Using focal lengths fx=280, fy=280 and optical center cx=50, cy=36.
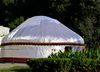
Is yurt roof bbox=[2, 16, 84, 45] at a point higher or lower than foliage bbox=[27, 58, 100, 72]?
higher

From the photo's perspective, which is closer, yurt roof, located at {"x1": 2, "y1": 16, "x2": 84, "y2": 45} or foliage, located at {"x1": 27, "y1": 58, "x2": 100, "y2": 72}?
foliage, located at {"x1": 27, "y1": 58, "x2": 100, "y2": 72}

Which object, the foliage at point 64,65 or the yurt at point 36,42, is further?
the yurt at point 36,42

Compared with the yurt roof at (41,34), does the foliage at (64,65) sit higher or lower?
lower

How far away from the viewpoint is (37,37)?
906 inches

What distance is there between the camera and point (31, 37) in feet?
75.6

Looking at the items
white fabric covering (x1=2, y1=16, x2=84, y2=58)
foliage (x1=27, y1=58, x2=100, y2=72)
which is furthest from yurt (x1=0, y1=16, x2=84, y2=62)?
foliage (x1=27, y1=58, x2=100, y2=72)

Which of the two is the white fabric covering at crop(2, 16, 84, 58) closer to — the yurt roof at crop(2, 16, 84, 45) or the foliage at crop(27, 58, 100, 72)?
the yurt roof at crop(2, 16, 84, 45)

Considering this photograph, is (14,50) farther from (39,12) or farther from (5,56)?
(39,12)

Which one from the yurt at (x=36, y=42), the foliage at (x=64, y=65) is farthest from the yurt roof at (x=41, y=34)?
the foliage at (x=64, y=65)

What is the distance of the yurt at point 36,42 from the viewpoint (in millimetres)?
22797

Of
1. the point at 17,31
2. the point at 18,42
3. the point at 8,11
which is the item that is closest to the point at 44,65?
the point at 18,42

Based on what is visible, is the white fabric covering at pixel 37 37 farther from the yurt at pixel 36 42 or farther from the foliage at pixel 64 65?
the foliage at pixel 64 65

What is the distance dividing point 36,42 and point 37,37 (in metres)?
0.54

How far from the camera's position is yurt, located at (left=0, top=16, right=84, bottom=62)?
74.8 feet
